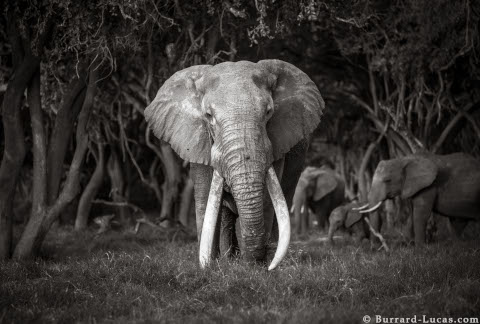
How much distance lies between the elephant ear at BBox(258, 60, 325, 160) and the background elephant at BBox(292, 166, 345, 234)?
9.80 metres

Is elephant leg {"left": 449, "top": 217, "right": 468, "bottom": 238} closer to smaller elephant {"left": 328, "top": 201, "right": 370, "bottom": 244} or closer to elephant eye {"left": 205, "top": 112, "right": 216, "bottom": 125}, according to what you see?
smaller elephant {"left": 328, "top": 201, "right": 370, "bottom": 244}

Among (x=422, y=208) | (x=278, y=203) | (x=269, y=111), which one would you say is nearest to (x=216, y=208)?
(x=278, y=203)

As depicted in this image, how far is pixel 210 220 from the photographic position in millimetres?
6824

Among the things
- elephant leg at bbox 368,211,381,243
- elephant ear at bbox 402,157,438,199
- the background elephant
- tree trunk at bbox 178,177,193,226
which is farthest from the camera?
the background elephant

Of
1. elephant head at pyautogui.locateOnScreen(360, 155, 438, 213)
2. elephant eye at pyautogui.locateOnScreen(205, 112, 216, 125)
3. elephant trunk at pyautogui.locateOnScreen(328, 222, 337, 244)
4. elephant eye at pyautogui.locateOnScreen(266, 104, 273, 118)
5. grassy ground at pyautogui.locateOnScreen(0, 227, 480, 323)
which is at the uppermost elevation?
elephant eye at pyautogui.locateOnScreen(266, 104, 273, 118)

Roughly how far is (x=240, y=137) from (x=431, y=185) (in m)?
6.34

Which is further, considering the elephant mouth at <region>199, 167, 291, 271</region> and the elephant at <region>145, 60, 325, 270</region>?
the elephant mouth at <region>199, 167, 291, 271</region>

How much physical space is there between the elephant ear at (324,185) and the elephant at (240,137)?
9826 millimetres

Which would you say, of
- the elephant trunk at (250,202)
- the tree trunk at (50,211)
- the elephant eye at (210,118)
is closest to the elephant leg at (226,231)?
the elephant trunk at (250,202)

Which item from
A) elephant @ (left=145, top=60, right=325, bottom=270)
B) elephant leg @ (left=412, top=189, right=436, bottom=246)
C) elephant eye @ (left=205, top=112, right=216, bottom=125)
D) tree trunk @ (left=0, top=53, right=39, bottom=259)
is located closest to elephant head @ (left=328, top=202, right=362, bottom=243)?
elephant leg @ (left=412, top=189, right=436, bottom=246)

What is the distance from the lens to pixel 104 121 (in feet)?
52.4

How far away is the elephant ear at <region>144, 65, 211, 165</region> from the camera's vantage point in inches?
289

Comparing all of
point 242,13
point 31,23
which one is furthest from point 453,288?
point 31,23

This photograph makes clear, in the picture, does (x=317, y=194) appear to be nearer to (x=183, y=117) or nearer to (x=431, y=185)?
(x=431, y=185)
